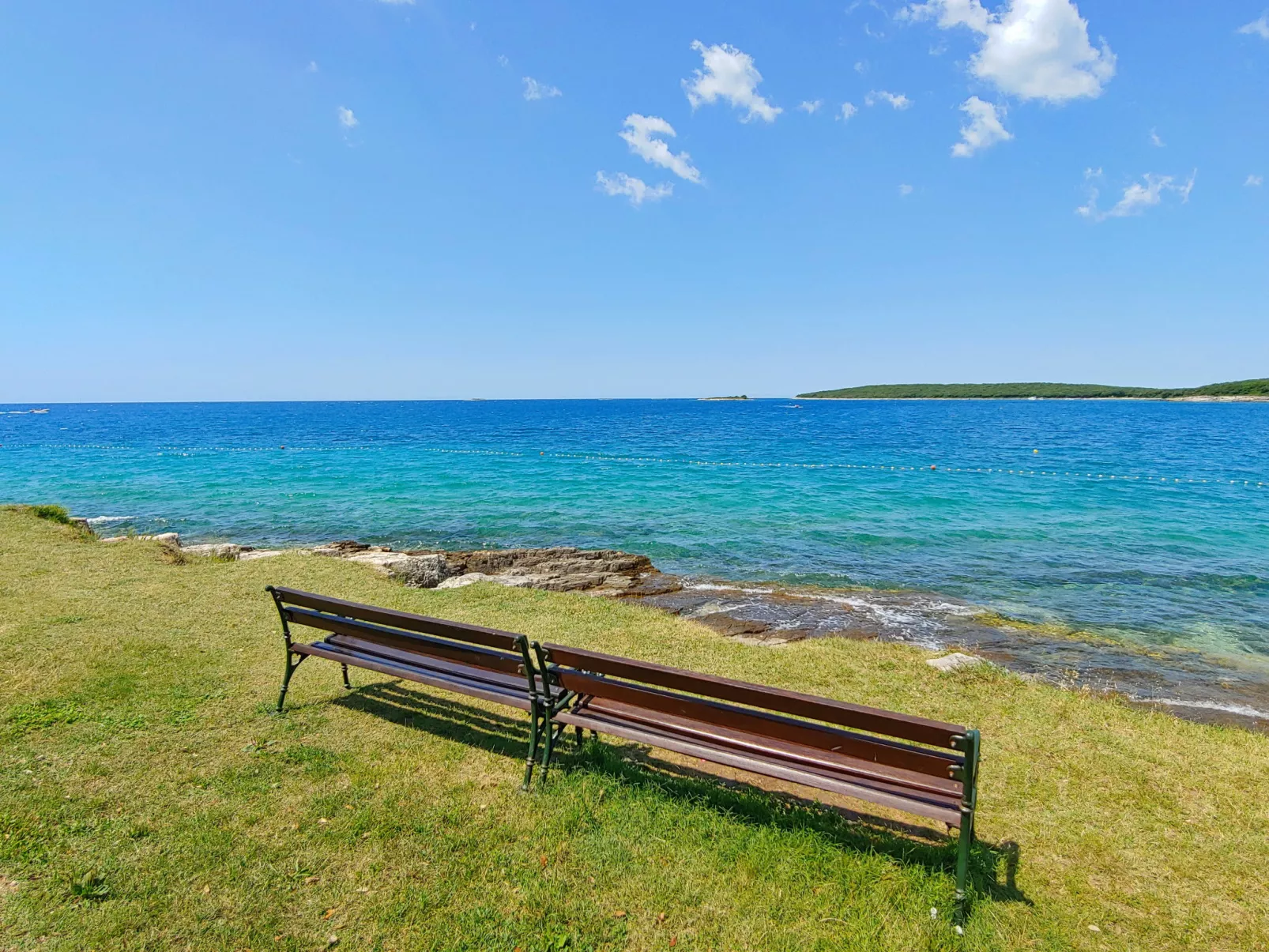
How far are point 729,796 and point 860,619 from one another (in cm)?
824

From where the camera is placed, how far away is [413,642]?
5.85m

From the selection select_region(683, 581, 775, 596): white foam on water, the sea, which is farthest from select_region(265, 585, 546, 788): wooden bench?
select_region(683, 581, 775, 596): white foam on water

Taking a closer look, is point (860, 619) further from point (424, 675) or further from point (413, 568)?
point (413, 568)

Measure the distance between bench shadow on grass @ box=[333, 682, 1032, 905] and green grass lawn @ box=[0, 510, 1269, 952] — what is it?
27mm

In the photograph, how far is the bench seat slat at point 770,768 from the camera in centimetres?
391

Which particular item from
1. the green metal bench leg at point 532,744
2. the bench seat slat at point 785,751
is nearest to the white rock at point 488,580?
the green metal bench leg at point 532,744

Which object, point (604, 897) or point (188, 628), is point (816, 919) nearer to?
point (604, 897)

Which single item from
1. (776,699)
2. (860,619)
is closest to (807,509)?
(860,619)

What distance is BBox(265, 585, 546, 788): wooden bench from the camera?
17.0ft

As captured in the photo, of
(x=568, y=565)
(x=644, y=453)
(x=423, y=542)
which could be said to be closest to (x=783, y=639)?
(x=568, y=565)

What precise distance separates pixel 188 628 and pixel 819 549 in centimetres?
1564

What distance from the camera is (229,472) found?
35562 mm

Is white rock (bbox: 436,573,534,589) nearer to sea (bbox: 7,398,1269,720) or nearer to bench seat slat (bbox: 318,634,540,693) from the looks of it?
sea (bbox: 7,398,1269,720)

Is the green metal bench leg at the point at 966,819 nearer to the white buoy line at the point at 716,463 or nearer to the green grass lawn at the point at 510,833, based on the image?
the green grass lawn at the point at 510,833
